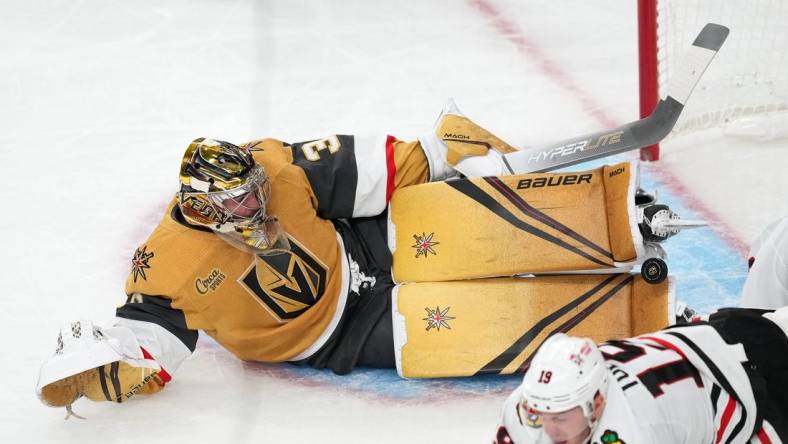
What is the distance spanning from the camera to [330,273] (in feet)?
10.3

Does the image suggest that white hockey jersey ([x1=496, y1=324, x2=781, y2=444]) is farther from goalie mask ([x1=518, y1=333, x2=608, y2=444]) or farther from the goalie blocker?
the goalie blocker

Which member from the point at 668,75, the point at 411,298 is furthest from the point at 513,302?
the point at 668,75

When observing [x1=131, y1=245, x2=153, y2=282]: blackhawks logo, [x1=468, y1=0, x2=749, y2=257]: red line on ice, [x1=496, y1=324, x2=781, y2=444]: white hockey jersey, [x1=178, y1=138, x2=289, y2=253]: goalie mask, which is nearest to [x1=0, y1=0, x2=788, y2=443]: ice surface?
[x1=468, y1=0, x2=749, y2=257]: red line on ice

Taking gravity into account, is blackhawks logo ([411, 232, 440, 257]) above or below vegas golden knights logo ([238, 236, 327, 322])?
above

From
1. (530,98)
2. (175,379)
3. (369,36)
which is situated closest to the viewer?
(175,379)

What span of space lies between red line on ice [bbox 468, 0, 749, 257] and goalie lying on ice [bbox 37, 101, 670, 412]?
2.54ft

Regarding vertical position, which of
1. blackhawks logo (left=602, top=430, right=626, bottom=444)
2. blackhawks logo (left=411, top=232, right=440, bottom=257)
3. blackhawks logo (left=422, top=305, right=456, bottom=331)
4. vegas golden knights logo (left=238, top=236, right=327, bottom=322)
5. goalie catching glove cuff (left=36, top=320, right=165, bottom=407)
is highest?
blackhawks logo (left=602, top=430, right=626, bottom=444)

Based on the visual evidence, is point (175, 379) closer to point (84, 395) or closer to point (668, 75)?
point (84, 395)

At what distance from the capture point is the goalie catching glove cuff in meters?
2.82

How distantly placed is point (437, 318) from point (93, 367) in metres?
0.87

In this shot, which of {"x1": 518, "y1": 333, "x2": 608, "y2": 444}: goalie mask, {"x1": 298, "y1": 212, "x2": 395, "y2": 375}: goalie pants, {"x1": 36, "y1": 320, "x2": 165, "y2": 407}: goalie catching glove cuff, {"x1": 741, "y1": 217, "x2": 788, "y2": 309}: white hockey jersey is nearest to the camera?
{"x1": 518, "y1": 333, "x2": 608, "y2": 444}: goalie mask

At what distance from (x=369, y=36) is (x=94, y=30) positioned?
4.06 feet

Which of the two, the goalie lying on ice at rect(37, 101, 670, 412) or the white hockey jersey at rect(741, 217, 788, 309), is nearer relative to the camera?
the white hockey jersey at rect(741, 217, 788, 309)

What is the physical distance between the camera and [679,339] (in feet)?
7.32
